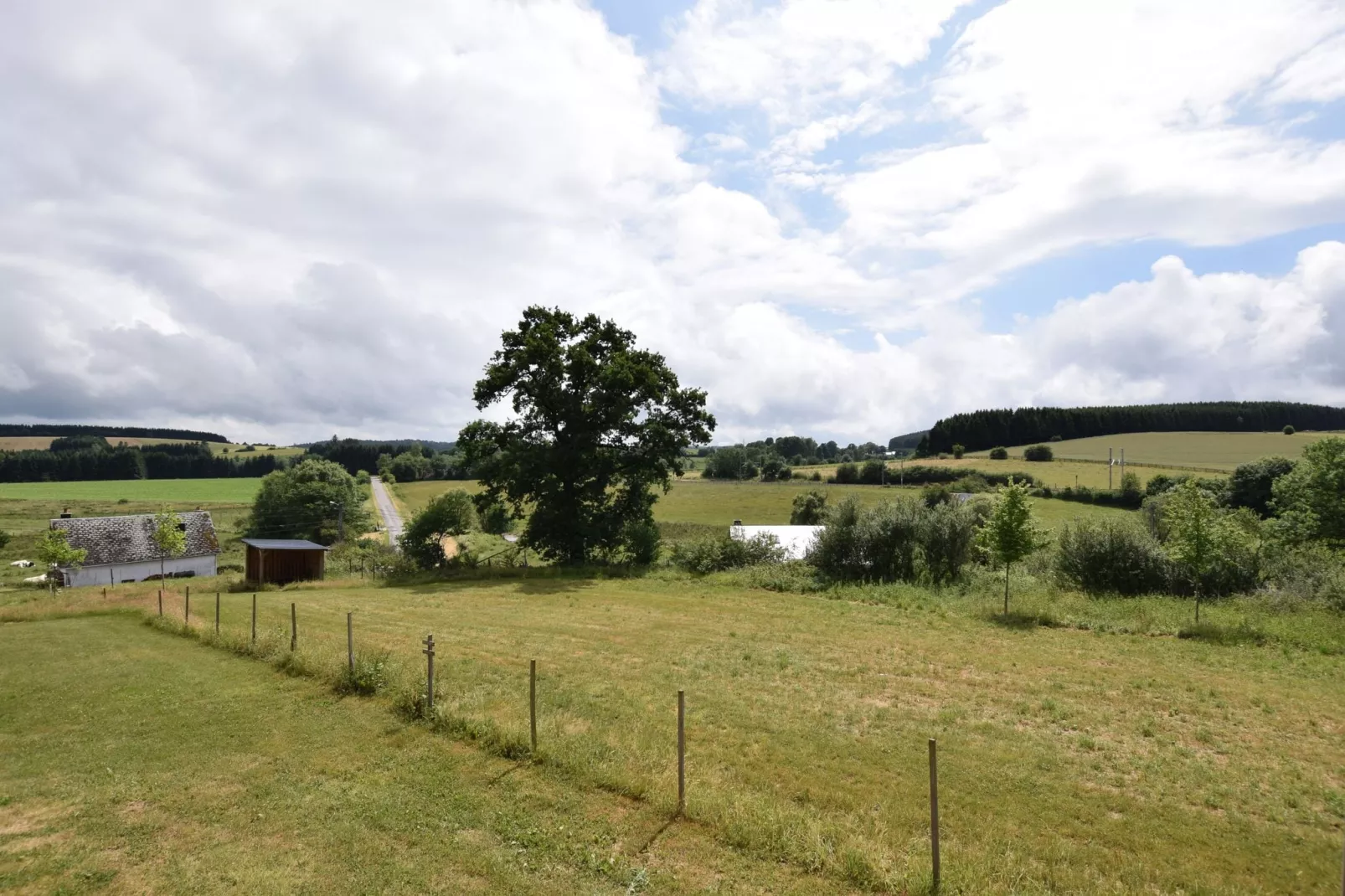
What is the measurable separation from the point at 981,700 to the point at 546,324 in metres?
30.2

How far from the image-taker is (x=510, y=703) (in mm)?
12711

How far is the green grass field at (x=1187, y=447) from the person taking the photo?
77250 mm

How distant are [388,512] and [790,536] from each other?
71057 millimetres

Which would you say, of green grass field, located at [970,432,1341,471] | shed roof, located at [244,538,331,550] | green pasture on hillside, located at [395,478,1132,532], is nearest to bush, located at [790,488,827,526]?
green pasture on hillside, located at [395,478,1132,532]

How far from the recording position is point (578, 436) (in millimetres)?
38062

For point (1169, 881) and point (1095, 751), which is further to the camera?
point (1095, 751)

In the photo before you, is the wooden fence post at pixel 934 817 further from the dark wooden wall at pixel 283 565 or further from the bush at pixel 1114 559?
the dark wooden wall at pixel 283 565

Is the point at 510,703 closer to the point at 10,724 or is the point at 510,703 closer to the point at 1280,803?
the point at 10,724

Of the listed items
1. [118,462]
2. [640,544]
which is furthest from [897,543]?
[118,462]

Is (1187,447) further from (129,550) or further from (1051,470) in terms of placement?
(129,550)

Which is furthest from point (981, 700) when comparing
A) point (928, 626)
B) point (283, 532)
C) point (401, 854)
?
point (283, 532)

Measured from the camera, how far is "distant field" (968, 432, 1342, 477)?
77438mm

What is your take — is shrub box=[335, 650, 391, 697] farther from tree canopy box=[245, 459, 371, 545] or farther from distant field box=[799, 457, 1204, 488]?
distant field box=[799, 457, 1204, 488]

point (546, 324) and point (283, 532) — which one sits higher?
point (546, 324)
